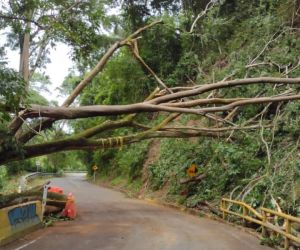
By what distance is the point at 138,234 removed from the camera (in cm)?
1335

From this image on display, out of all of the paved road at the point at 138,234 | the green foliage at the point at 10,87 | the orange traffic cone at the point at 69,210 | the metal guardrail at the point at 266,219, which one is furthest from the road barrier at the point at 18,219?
the metal guardrail at the point at 266,219

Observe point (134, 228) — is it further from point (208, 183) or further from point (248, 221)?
point (208, 183)

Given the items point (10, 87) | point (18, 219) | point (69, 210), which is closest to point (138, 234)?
point (18, 219)

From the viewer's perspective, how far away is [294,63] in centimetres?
2138

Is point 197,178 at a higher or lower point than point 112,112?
lower

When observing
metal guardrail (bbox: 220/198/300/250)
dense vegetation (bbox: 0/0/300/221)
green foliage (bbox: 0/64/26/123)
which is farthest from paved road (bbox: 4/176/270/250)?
green foliage (bbox: 0/64/26/123)

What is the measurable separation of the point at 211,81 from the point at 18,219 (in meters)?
16.8

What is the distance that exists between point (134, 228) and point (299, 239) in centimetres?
613

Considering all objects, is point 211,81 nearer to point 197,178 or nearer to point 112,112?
point 197,178

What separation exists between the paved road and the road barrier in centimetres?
28

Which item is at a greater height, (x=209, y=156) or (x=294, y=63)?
(x=294, y=63)

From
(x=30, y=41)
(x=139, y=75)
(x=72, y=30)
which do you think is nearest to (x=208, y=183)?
(x=72, y=30)

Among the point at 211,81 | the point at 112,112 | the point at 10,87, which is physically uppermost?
the point at 211,81

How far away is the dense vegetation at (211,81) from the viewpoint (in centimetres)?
1502
